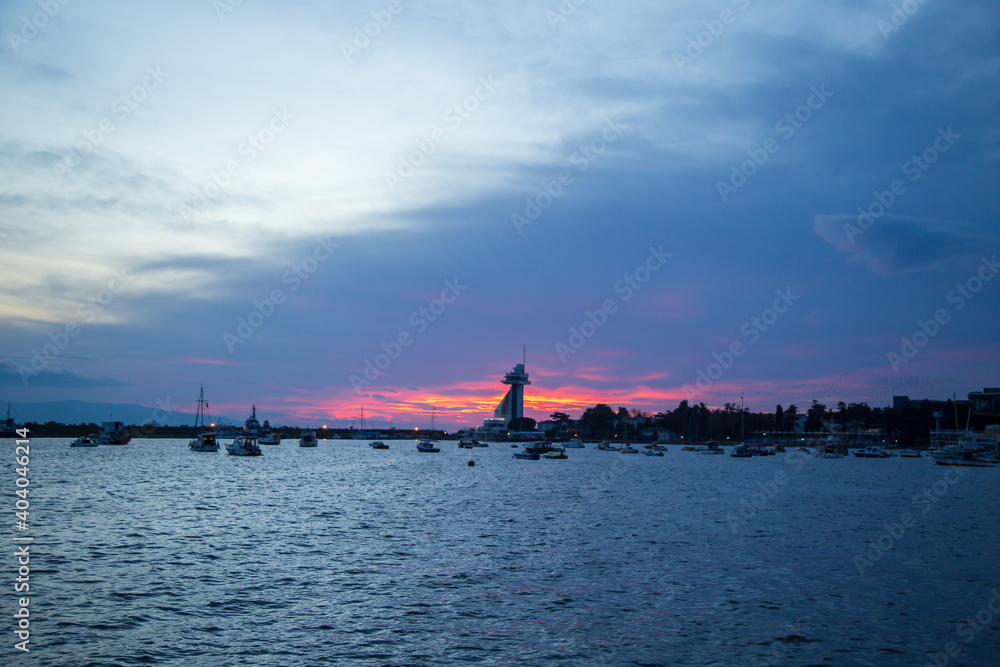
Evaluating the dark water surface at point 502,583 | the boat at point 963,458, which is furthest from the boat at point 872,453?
the dark water surface at point 502,583

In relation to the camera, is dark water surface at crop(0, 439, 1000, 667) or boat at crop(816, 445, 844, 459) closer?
dark water surface at crop(0, 439, 1000, 667)

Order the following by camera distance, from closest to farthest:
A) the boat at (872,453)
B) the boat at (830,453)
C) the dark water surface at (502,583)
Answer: the dark water surface at (502,583), the boat at (872,453), the boat at (830,453)

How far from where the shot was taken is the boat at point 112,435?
180000 mm

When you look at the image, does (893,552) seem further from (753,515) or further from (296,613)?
(296,613)

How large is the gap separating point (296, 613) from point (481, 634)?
687cm

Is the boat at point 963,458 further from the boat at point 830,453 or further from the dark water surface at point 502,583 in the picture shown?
the dark water surface at point 502,583

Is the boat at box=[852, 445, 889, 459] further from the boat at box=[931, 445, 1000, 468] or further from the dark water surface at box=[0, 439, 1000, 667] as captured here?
the dark water surface at box=[0, 439, 1000, 667]

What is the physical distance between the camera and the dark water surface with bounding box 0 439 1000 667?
20312 mm

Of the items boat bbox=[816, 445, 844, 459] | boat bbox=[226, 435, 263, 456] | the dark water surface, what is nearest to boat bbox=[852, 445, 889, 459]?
boat bbox=[816, 445, 844, 459]

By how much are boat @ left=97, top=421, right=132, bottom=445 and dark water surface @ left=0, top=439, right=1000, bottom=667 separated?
5493 inches

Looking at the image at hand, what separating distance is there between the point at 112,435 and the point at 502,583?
183838 millimetres

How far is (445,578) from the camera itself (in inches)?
1156

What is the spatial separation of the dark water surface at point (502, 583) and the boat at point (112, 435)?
139519 millimetres

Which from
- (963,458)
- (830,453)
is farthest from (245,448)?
(830,453)
